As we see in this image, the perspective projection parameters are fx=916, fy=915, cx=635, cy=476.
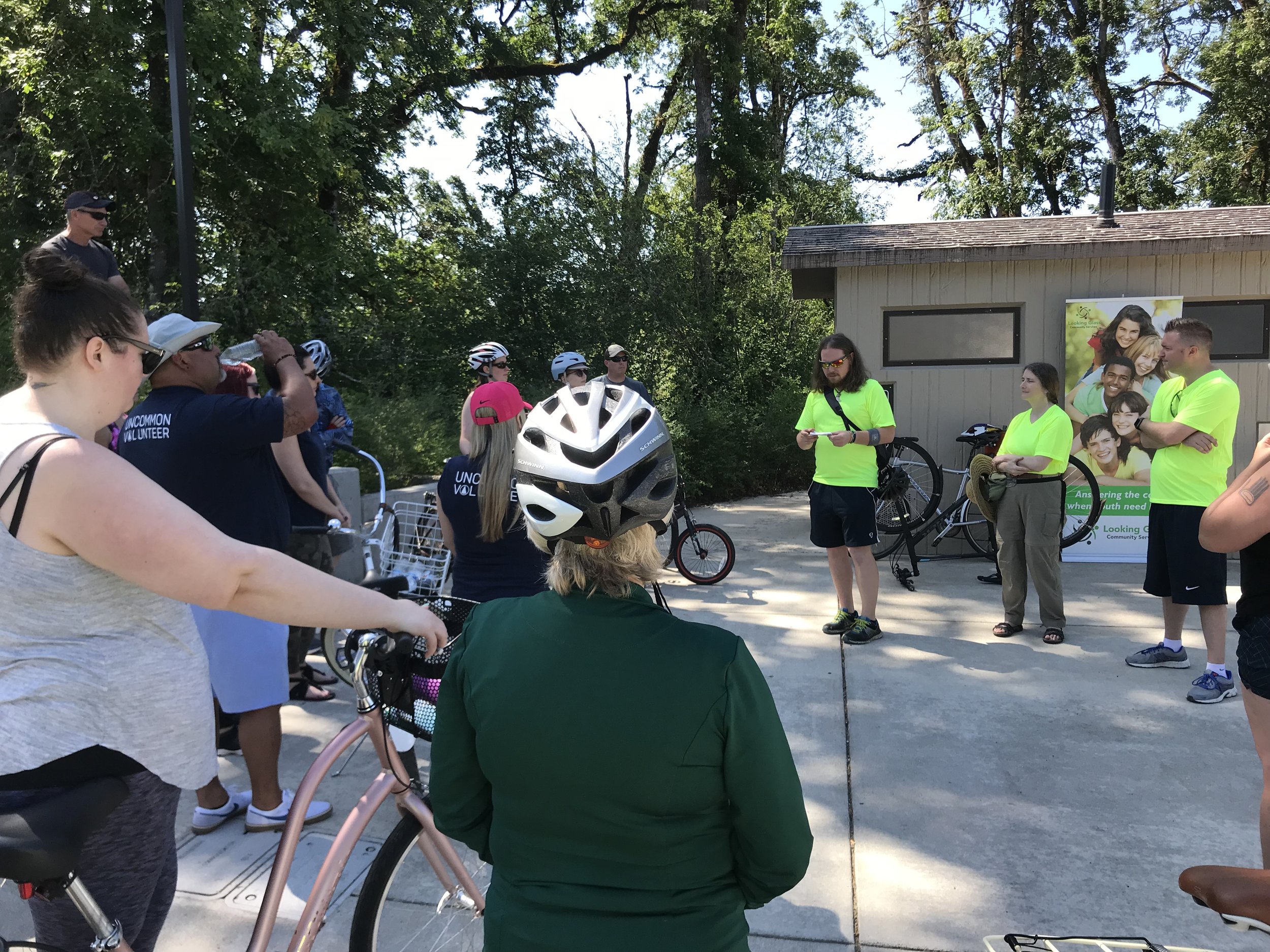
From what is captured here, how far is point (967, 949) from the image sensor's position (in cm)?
287

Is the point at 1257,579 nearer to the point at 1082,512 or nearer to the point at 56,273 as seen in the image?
the point at 56,273


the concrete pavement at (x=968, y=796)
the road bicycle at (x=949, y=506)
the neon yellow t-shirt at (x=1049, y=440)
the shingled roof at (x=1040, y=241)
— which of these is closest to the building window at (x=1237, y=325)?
the shingled roof at (x=1040, y=241)

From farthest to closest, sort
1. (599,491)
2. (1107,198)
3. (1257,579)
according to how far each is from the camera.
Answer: (1107,198) < (1257,579) < (599,491)

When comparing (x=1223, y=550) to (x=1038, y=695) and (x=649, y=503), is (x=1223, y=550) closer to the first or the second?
(x=649, y=503)

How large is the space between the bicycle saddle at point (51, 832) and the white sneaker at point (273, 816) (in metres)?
1.94

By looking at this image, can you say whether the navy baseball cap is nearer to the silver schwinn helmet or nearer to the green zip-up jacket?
the silver schwinn helmet

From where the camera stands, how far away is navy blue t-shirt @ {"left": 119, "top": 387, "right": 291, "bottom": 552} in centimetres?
321

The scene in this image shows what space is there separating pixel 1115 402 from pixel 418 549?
6337 millimetres

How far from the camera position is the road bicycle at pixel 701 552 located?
306 inches

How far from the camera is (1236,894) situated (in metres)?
1.67

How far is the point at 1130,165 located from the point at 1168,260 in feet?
62.2

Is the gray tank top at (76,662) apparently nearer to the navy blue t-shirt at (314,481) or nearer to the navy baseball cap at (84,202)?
the navy blue t-shirt at (314,481)

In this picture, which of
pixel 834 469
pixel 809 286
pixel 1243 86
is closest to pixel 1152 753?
pixel 834 469

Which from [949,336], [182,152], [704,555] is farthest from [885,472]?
[182,152]
